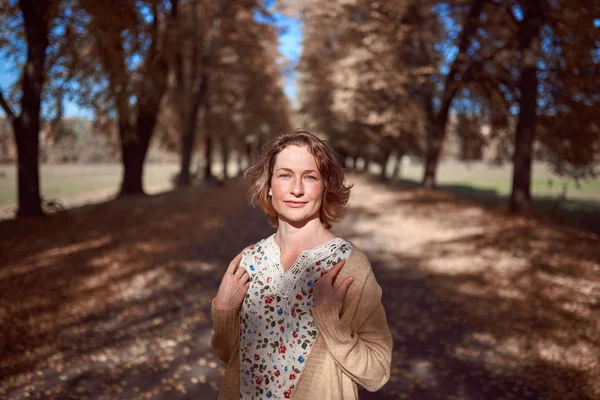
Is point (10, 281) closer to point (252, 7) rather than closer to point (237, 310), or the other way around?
point (237, 310)

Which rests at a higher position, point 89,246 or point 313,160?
point 313,160

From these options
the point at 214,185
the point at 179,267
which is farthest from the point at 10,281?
the point at 214,185

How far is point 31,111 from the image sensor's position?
931 cm

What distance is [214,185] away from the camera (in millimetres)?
22766

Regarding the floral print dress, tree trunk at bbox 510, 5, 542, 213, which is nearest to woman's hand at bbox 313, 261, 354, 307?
the floral print dress

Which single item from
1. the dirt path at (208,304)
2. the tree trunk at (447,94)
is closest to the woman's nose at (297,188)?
the dirt path at (208,304)

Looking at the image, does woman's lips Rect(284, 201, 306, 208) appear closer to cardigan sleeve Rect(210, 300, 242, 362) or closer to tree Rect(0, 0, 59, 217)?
cardigan sleeve Rect(210, 300, 242, 362)

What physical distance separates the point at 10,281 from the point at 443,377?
22.1 ft

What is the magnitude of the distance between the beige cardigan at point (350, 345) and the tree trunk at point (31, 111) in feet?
33.8

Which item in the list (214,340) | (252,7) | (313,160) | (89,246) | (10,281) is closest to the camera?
(313,160)

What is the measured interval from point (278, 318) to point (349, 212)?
13.2 metres

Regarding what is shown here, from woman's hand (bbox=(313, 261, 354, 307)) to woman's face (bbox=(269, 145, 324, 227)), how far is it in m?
0.30

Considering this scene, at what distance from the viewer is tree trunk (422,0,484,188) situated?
12859 mm

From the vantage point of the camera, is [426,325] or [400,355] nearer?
[400,355]
